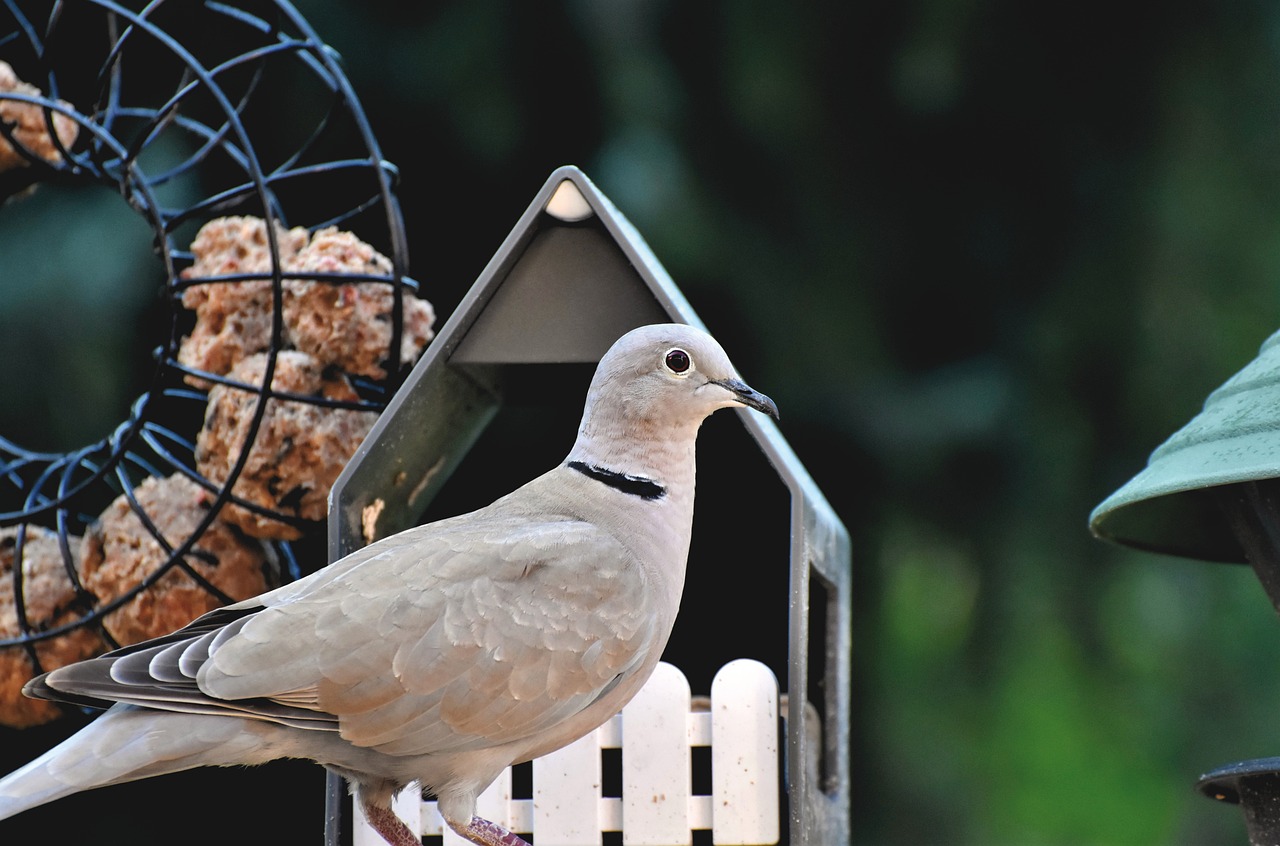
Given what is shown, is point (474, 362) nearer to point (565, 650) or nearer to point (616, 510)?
point (616, 510)

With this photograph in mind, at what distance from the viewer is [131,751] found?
146 centimetres

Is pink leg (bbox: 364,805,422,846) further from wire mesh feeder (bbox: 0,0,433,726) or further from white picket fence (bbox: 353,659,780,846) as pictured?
wire mesh feeder (bbox: 0,0,433,726)

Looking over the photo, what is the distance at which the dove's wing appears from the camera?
1.51m

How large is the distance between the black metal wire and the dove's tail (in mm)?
428

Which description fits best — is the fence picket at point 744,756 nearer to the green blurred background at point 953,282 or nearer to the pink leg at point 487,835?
the pink leg at point 487,835

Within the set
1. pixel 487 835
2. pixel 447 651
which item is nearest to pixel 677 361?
pixel 447 651

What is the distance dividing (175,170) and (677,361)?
111 cm

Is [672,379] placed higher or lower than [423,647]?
higher

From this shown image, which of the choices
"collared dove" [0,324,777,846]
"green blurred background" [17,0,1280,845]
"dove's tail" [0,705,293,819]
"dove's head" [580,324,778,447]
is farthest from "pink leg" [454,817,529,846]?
"green blurred background" [17,0,1280,845]

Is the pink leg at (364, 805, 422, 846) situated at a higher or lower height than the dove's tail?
lower

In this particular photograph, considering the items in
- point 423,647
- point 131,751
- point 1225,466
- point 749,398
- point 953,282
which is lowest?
point 131,751

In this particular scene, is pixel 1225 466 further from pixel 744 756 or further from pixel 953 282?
pixel 953 282

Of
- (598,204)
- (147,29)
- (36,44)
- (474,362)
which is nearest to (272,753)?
(474,362)

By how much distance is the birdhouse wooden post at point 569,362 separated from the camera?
5.88 feet
